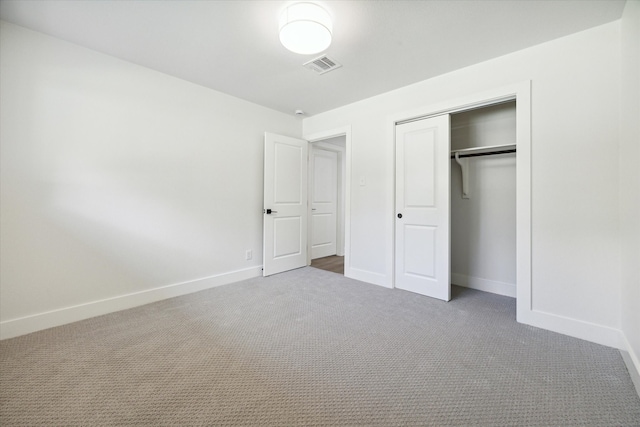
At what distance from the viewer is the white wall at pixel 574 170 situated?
1887 millimetres

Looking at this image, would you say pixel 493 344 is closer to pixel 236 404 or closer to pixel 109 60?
pixel 236 404

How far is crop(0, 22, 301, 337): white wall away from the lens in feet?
6.62

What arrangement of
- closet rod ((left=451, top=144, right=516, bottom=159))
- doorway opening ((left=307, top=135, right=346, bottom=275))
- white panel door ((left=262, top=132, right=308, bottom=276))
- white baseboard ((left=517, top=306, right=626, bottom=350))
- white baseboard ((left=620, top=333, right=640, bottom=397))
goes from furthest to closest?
doorway opening ((left=307, top=135, right=346, bottom=275))
white panel door ((left=262, top=132, right=308, bottom=276))
closet rod ((left=451, top=144, right=516, bottom=159))
white baseboard ((left=517, top=306, right=626, bottom=350))
white baseboard ((left=620, top=333, right=640, bottom=397))

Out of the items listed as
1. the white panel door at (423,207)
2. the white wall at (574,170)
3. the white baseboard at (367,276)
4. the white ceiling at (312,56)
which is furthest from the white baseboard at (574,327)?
the white ceiling at (312,56)

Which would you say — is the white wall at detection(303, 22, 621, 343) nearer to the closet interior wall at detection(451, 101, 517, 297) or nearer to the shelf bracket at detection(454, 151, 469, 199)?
the closet interior wall at detection(451, 101, 517, 297)

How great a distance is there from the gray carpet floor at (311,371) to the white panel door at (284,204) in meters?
1.28

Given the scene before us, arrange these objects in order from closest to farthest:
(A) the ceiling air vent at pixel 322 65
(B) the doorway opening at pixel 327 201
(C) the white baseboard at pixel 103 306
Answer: (C) the white baseboard at pixel 103 306 → (A) the ceiling air vent at pixel 322 65 → (B) the doorway opening at pixel 327 201

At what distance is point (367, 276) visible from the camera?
3365 millimetres

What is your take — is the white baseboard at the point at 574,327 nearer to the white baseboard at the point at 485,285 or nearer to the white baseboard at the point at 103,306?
the white baseboard at the point at 485,285

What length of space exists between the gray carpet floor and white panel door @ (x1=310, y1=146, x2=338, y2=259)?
259 centimetres

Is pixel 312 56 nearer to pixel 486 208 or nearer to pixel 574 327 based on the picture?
pixel 486 208

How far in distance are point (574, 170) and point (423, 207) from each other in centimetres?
124

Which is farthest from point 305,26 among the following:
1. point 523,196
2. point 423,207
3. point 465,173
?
point 465,173

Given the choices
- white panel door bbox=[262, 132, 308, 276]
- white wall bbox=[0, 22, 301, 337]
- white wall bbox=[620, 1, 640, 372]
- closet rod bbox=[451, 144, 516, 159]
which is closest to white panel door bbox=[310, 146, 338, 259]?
white panel door bbox=[262, 132, 308, 276]
